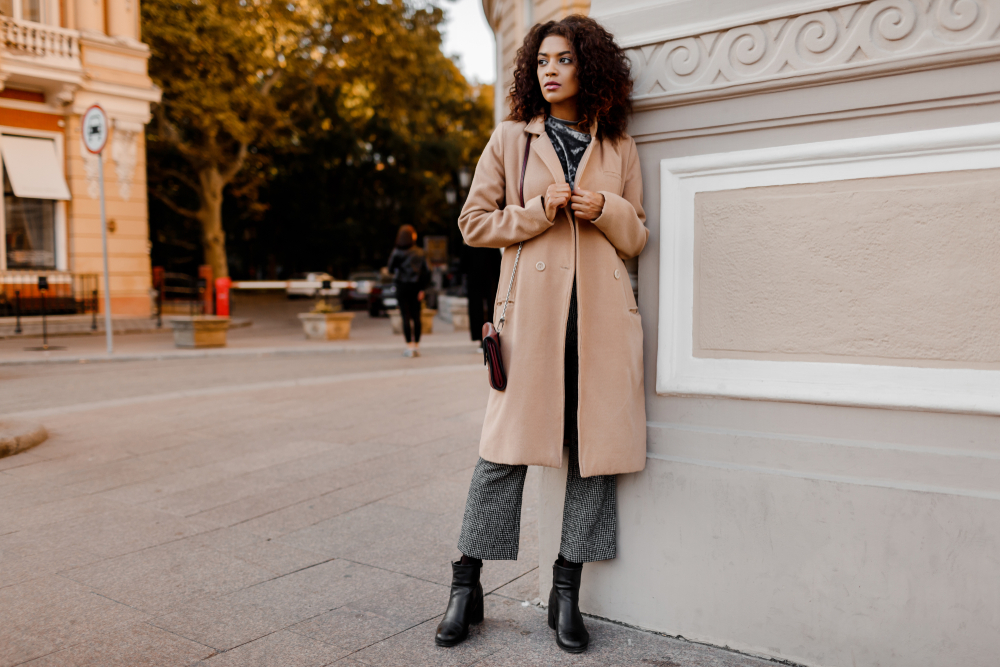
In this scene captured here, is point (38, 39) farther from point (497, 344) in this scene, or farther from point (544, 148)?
point (497, 344)

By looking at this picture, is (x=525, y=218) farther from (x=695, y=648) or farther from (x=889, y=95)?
(x=695, y=648)

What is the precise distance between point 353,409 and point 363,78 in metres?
19.8

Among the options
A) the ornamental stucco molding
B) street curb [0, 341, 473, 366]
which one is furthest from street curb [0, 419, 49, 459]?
street curb [0, 341, 473, 366]

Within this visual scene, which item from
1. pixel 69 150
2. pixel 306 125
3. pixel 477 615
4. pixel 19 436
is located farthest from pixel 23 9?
pixel 477 615

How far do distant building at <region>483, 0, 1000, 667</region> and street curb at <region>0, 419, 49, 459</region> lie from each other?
14.0 feet

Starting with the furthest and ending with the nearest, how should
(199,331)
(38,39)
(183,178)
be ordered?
(183,178), (38,39), (199,331)

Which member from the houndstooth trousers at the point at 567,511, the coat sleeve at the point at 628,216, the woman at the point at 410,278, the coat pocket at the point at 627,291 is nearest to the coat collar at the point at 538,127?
the coat sleeve at the point at 628,216

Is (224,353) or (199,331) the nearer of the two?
(224,353)

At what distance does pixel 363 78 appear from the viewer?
80.8 feet

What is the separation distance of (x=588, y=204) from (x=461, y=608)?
1400mm

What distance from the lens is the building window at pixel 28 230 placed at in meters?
17.1

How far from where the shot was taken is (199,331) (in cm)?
1294

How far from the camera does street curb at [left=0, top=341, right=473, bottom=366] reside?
36.8ft

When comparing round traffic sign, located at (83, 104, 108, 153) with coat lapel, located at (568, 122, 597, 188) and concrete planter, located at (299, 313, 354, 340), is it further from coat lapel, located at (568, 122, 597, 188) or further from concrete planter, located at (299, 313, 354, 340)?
coat lapel, located at (568, 122, 597, 188)
